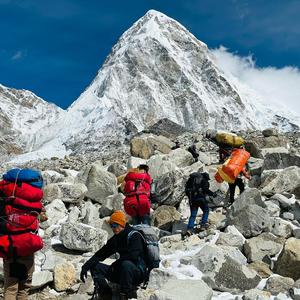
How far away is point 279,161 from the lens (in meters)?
16.9

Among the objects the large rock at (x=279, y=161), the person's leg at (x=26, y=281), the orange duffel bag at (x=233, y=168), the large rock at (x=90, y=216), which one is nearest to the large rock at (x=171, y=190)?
the orange duffel bag at (x=233, y=168)

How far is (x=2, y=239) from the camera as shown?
625cm

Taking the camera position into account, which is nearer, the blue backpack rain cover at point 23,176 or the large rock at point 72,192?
the blue backpack rain cover at point 23,176

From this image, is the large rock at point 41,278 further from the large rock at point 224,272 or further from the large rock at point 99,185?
the large rock at point 99,185

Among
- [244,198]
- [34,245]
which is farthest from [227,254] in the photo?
[34,245]

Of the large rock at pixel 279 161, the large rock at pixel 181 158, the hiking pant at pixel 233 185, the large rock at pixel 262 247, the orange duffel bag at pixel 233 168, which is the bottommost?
the large rock at pixel 262 247

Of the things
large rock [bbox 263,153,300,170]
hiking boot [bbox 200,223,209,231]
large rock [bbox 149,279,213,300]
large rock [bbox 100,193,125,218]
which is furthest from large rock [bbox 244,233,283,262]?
large rock [bbox 263,153,300,170]

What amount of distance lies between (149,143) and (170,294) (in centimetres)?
1652

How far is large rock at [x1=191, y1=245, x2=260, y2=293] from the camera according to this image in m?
8.23

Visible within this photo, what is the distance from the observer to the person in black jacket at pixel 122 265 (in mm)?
6734

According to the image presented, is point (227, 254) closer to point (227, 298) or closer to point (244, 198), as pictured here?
point (227, 298)

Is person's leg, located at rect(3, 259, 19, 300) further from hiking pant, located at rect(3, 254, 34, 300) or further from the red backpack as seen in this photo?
the red backpack

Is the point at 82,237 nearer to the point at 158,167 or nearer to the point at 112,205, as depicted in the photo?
the point at 112,205

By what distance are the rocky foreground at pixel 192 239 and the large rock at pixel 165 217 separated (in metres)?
0.02
